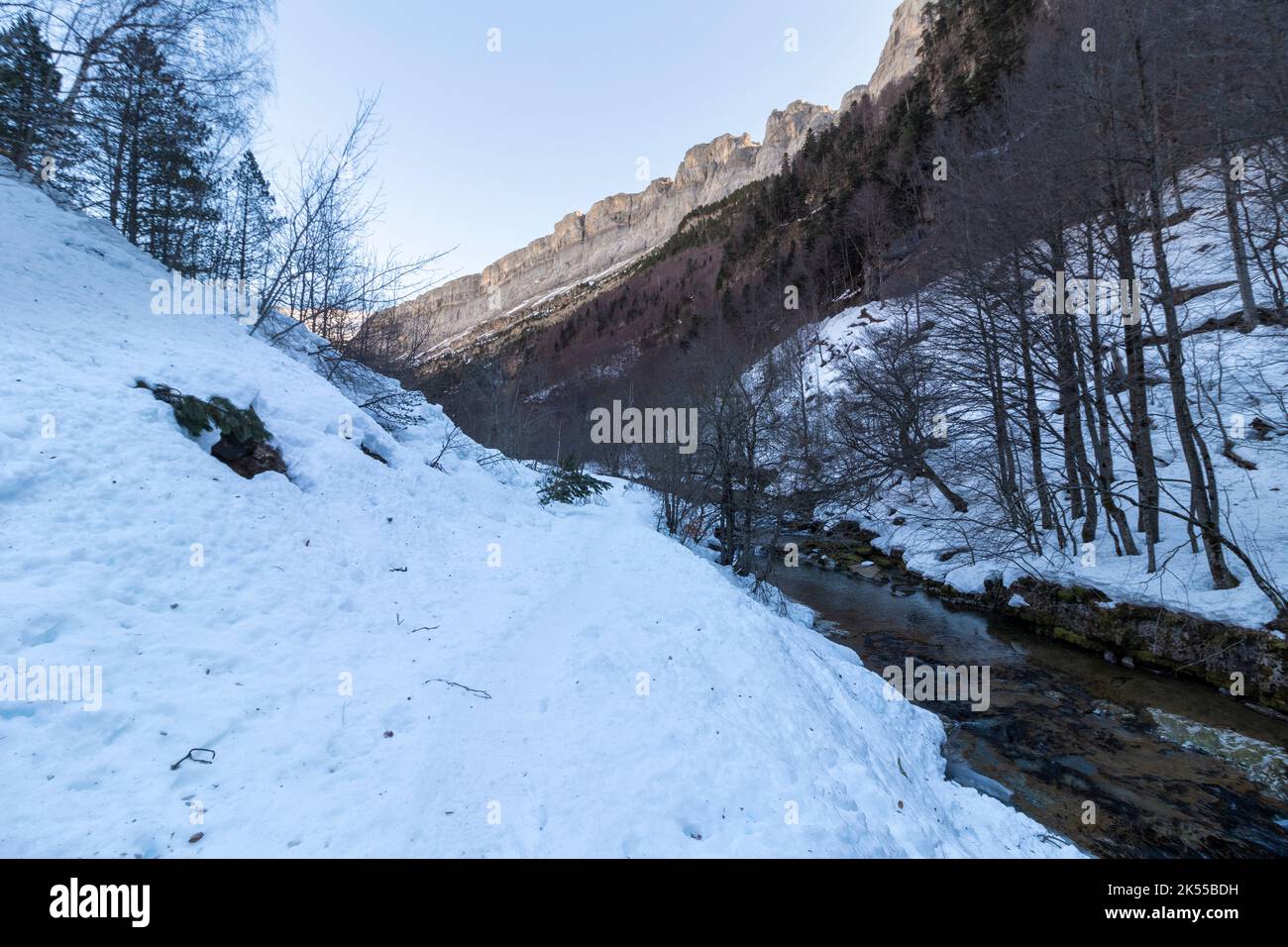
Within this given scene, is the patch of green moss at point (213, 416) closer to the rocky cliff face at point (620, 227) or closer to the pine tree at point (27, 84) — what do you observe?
the pine tree at point (27, 84)

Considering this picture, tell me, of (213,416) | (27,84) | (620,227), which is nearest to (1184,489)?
(213,416)

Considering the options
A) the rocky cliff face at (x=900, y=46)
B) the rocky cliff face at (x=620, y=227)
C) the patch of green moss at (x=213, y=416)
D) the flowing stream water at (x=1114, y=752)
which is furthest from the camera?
the rocky cliff face at (x=620, y=227)

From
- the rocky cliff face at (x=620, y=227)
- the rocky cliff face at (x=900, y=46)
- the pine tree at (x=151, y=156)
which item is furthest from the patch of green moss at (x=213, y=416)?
the rocky cliff face at (x=620, y=227)

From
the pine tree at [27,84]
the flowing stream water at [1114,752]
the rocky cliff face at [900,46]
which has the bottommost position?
the flowing stream water at [1114,752]

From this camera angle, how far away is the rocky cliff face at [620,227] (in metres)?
110

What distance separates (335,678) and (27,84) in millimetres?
10319

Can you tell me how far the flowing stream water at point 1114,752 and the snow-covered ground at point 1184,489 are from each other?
171cm

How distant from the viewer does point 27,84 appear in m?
6.86

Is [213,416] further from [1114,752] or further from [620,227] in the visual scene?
[620,227]

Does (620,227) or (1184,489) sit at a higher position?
(620,227)

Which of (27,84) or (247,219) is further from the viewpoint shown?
(247,219)

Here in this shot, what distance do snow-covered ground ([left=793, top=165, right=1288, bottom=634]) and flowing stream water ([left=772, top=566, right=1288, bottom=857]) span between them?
1.71 m

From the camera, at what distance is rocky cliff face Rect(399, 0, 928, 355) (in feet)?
362
